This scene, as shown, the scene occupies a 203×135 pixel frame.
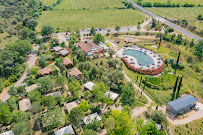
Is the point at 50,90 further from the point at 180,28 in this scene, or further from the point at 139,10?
the point at 139,10

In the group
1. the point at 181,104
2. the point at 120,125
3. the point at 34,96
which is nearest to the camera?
the point at 120,125

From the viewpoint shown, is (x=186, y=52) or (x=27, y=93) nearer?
(x=27, y=93)

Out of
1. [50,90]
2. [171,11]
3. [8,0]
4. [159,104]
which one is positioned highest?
[8,0]

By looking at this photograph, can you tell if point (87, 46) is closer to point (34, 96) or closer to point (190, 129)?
point (34, 96)

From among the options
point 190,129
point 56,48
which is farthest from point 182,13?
point 190,129

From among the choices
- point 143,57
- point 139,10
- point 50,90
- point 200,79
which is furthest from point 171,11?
point 50,90

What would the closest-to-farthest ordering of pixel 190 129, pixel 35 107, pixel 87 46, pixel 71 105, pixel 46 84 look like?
pixel 190 129 < pixel 35 107 < pixel 71 105 < pixel 46 84 < pixel 87 46

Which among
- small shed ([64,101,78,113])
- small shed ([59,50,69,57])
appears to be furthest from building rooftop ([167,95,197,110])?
small shed ([59,50,69,57])
